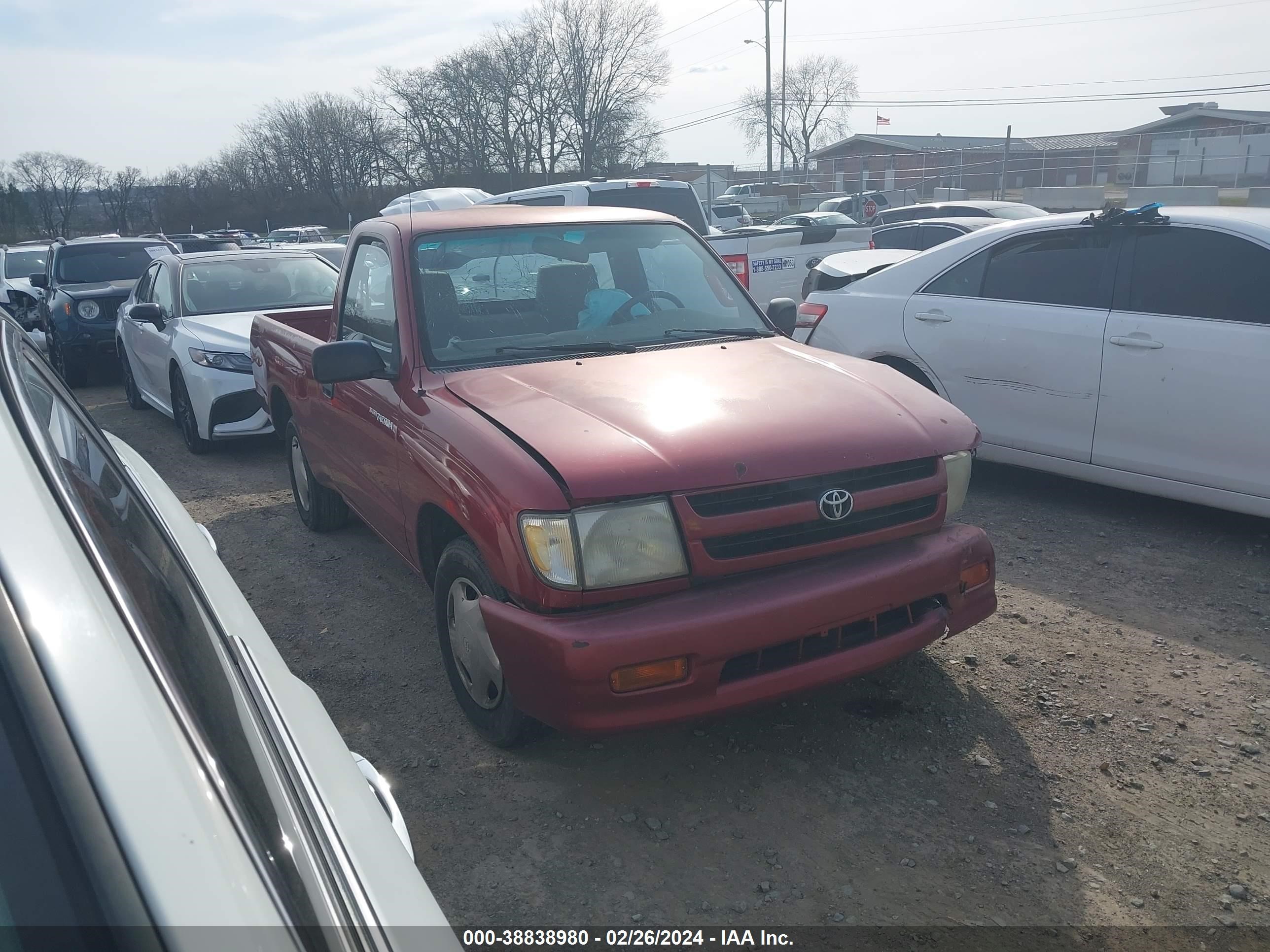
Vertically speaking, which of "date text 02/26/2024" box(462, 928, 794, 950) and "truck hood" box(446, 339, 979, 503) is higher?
"truck hood" box(446, 339, 979, 503)

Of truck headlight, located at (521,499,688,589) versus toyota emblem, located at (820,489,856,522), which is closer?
truck headlight, located at (521,499,688,589)

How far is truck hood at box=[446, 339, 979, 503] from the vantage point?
2.93 metres

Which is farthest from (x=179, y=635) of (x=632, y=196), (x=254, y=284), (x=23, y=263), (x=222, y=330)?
(x=23, y=263)

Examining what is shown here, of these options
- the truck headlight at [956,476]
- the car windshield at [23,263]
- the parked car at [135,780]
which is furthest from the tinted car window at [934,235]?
the car windshield at [23,263]

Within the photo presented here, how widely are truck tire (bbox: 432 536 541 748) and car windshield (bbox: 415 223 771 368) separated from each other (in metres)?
0.88

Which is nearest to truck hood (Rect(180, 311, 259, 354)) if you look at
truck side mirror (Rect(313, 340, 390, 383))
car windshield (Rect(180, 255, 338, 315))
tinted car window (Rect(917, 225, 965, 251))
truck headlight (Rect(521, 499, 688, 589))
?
car windshield (Rect(180, 255, 338, 315))

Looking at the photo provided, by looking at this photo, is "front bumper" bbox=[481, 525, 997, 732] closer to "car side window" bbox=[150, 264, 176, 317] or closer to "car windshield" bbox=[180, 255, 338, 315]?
"car windshield" bbox=[180, 255, 338, 315]

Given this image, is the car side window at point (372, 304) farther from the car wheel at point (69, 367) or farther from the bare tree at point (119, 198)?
the bare tree at point (119, 198)

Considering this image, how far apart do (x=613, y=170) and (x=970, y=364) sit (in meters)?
53.9

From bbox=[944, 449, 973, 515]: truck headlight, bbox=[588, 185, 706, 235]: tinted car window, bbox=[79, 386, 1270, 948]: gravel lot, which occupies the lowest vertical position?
bbox=[79, 386, 1270, 948]: gravel lot

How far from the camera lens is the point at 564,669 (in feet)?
9.14

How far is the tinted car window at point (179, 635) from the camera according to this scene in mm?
1050

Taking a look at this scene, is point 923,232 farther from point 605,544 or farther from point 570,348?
point 605,544

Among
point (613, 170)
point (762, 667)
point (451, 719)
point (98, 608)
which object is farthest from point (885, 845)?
point (613, 170)
